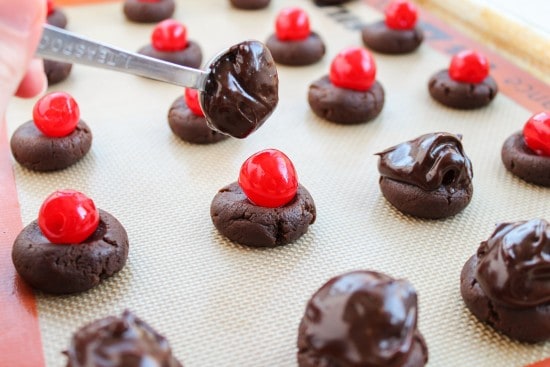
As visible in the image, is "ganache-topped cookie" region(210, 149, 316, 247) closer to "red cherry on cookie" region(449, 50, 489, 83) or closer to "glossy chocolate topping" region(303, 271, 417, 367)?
"glossy chocolate topping" region(303, 271, 417, 367)

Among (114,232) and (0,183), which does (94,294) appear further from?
(0,183)

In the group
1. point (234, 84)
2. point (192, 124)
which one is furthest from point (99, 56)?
point (192, 124)

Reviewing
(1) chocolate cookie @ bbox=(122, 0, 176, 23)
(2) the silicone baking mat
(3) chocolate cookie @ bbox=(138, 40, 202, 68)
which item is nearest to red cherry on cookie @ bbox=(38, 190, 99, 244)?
(2) the silicone baking mat

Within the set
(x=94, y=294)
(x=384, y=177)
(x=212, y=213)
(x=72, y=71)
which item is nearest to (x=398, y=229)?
(x=384, y=177)

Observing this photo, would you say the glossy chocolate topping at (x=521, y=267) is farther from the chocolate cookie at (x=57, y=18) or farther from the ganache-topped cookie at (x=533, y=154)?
the chocolate cookie at (x=57, y=18)

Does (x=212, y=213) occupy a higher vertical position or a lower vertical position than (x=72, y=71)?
higher

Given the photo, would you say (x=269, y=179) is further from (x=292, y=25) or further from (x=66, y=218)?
(x=292, y=25)

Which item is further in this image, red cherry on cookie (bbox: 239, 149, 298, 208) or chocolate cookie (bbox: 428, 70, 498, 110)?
chocolate cookie (bbox: 428, 70, 498, 110)
